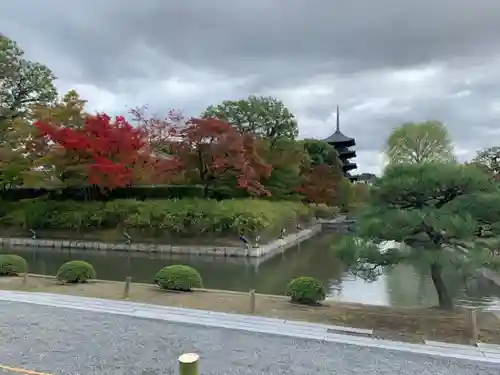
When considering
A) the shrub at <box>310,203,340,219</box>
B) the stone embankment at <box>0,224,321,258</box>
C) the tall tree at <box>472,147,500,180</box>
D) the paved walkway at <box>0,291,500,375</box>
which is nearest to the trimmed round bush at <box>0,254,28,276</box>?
the paved walkway at <box>0,291,500,375</box>

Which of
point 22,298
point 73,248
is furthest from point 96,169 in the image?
point 22,298

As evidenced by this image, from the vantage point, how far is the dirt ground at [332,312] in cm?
657

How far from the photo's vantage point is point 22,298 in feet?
25.9

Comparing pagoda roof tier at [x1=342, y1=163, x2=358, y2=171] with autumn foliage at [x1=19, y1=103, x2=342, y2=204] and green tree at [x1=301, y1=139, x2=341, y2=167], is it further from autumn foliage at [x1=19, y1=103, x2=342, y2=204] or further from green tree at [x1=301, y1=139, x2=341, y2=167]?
autumn foliage at [x1=19, y1=103, x2=342, y2=204]

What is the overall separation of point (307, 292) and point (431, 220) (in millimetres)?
2858

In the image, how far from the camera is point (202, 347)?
5.31 metres

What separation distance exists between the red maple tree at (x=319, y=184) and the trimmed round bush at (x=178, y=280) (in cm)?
2202

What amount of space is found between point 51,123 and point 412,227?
19.9 m

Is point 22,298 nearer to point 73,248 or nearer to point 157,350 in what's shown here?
point 157,350

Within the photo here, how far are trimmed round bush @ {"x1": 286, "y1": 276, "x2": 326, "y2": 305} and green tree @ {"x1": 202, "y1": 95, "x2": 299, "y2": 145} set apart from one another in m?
29.6

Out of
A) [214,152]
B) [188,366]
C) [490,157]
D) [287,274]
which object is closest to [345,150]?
[490,157]

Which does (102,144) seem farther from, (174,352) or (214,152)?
(174,352)

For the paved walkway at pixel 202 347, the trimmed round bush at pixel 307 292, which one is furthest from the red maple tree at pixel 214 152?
the paved walkway at pixel 202 347

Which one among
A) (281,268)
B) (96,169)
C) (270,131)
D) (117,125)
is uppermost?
(270,131)
